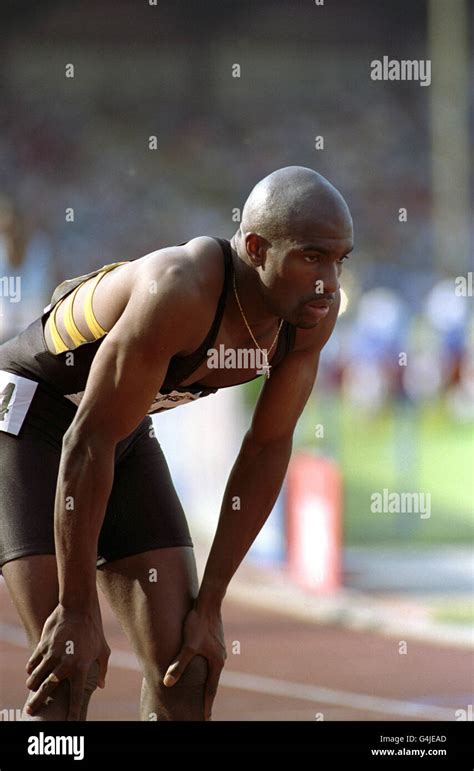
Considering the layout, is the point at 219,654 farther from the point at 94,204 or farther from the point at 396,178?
the point at 396,178

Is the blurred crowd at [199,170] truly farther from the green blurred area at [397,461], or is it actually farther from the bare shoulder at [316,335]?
the bare shoulder at [316,335]

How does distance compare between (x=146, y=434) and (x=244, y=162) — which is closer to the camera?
(x=146, y=434)

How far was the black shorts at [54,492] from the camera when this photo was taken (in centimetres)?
326

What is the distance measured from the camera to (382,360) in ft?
41.7

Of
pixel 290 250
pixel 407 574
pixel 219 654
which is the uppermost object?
pixel 290 250

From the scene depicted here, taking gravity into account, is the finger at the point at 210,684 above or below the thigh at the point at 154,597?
below

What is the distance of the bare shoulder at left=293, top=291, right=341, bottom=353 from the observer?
11.0 feet

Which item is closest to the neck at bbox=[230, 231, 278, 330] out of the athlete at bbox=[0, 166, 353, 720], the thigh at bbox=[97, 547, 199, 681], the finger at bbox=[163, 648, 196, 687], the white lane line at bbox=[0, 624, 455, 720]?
the athlete at bbox=[0, 166, 353, 720]

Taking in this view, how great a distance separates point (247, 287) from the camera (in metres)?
3.14

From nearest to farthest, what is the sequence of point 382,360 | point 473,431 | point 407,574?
point 407,574 → point 382,360 → point 473,431

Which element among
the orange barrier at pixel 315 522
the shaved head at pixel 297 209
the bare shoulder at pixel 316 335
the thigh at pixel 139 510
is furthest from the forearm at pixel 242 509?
the orange barrier at pixel 315 522

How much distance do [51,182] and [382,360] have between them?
7535 millimetres

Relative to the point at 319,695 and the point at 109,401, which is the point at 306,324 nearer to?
the point at 109,401
